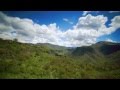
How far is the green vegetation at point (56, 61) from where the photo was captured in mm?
4238

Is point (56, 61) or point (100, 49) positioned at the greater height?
point (100, 49)

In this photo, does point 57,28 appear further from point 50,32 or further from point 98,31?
point 98,31

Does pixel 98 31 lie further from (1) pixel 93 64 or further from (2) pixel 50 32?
(2) pixel 50 32

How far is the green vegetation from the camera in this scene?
4238 millimetres

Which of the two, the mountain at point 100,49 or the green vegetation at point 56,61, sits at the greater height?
the mountain at point 100,49

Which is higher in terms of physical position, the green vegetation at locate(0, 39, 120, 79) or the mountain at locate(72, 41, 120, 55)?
the mountain at locate(72, 41, 120, 55)

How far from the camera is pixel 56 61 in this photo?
14.1ft
